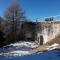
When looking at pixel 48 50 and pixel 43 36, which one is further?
pixel 43 36

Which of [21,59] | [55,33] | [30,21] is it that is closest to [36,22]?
[30,21]

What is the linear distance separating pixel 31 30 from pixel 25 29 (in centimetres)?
69

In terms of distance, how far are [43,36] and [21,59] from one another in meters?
10.8

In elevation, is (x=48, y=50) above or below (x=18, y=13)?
below

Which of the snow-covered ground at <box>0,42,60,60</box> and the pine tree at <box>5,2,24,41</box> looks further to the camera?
the pine tree at <box>5,2,24,41</box>

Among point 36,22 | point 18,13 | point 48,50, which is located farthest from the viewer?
point 18,13

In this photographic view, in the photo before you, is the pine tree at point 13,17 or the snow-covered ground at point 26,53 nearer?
the snow-covered ground at point 26,53

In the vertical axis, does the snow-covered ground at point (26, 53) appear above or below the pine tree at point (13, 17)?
below

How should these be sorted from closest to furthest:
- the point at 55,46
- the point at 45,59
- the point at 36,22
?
the point at 45,59
the point at 55,46
the point at 36,22

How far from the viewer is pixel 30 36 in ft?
103

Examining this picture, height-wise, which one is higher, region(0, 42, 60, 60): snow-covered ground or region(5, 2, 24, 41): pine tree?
region(5, 2, 24, 41): pine tree

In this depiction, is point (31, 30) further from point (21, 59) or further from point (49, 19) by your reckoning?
point (21, 59)

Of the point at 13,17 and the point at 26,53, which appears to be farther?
the point at 13,17

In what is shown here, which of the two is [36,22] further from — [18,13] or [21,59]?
[21,59]
